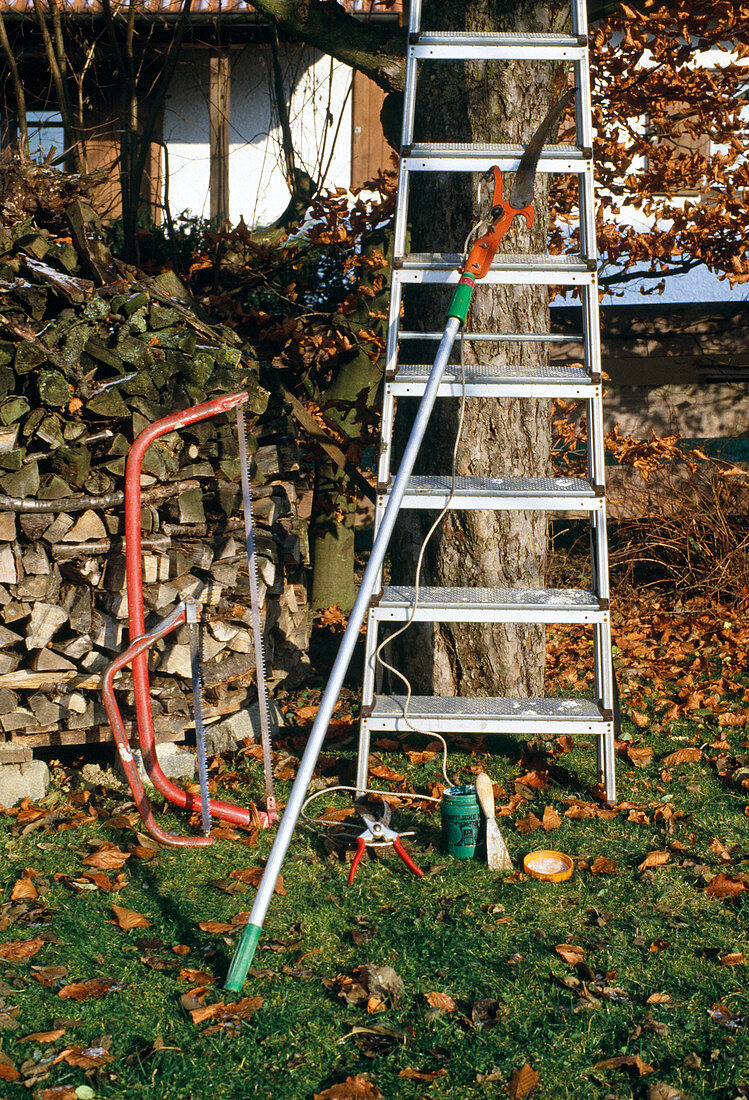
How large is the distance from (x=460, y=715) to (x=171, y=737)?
1.38m

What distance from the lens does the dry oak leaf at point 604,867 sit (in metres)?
3.34

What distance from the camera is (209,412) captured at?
12.1 feet

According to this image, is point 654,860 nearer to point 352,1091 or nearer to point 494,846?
point 494,846

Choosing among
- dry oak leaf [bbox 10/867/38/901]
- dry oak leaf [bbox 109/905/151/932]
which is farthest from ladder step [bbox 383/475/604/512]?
dry oak leaf [bbox 10/867/38/901]

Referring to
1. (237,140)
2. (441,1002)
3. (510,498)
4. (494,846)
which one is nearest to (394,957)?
(441,1002)

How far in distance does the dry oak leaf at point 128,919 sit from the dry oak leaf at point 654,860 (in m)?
1.68

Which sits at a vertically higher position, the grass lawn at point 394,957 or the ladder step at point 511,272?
the ladder step at point 511,272

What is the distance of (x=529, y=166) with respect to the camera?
11.5 ft

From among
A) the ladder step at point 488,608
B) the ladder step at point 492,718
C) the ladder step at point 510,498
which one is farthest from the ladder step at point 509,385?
the ladder step at point 492,718

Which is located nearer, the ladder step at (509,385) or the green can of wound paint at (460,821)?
the green can of wound paint at (460,821)

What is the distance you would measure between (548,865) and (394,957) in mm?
763

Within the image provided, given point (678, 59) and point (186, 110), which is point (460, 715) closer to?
point (678, 59)

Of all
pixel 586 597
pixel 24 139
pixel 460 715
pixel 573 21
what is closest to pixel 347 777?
pixel 460 715

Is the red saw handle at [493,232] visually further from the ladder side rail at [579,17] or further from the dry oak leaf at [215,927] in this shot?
the dry oak leaf at [215,927]
